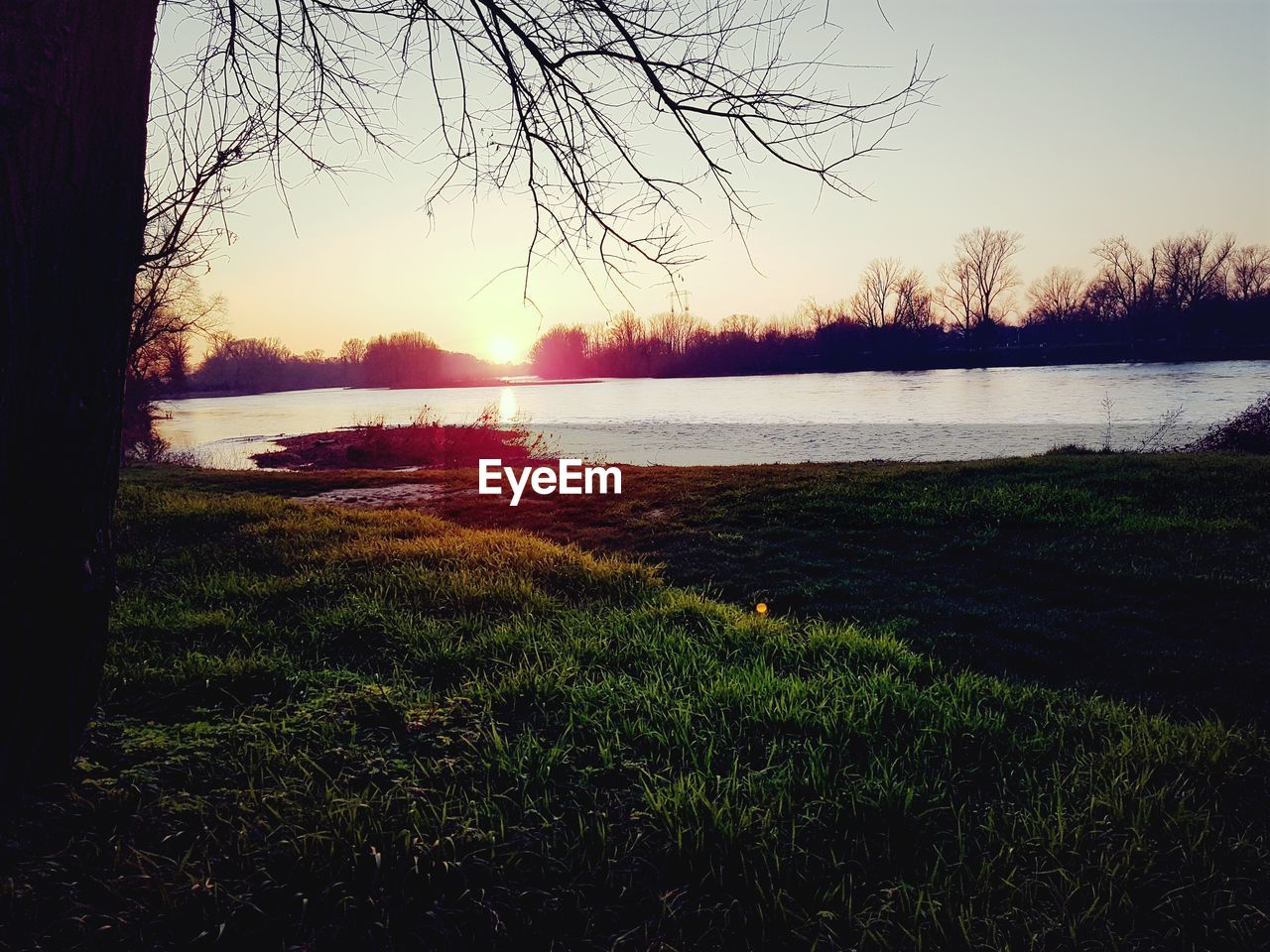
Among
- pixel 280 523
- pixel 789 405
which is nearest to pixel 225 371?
pixel 789 405

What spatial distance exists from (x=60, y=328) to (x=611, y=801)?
2356mm

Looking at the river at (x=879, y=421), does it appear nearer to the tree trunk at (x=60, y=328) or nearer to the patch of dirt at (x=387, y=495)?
the patch of dirt at (x=387, y=495)

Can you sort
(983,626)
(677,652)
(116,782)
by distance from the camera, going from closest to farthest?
(116,782)
(677,652)
(983,626)

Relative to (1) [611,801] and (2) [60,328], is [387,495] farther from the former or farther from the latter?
(1) [611,801]

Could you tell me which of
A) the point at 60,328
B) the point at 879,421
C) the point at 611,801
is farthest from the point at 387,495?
the point at 879,421

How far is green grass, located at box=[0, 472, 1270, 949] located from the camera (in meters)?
1.89

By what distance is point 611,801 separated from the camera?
2393mm

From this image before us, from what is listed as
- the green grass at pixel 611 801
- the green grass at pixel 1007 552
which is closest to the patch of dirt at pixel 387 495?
the green grass at pixel 1007 552

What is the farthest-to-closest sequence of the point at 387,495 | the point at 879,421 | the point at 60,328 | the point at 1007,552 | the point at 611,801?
1. the point at 879,421
2. the point at 387,495
3. the point at 1007,552
4. the point at 611,801
5. the point at 60,328

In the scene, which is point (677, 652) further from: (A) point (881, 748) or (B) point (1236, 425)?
(B) point (1236, 425)

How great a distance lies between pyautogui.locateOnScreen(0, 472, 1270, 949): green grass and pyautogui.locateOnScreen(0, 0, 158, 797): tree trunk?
51 centimetres

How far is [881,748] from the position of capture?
110 inches

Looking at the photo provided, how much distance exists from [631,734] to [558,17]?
3.47 m

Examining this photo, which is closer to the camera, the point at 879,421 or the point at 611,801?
the point at 611,801
